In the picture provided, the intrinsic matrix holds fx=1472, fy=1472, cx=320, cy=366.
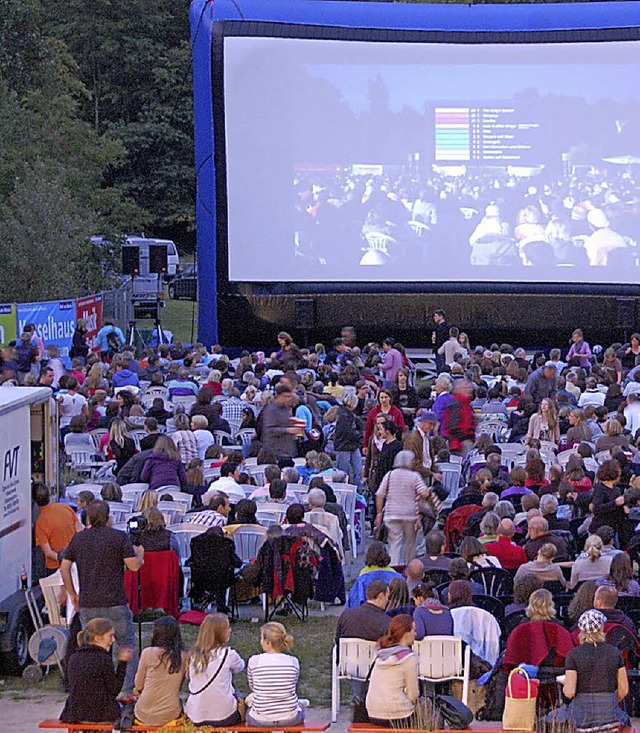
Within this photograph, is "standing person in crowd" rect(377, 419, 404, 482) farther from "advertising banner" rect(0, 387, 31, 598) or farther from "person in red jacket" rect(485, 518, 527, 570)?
"advertising banner" rect(0, 387, 31, 598)

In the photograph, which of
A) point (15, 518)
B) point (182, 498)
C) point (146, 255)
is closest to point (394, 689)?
point (15, 518)

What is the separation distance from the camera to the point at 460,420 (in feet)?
44.2

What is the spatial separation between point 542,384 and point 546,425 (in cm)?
202

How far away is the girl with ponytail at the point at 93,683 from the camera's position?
6.70 m

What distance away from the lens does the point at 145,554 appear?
30.6 feet

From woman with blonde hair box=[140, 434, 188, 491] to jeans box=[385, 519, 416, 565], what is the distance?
5.89 feet

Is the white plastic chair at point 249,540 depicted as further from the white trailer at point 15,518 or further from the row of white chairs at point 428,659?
the row of white chairs at point 428,659

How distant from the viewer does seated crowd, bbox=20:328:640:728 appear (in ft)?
22.4

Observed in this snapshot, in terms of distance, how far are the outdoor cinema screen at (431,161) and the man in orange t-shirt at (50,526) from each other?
14365 mm

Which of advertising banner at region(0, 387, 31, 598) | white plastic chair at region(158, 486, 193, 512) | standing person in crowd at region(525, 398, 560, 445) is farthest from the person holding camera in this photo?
standing person in crowd at region(525, 398, 560, 445)

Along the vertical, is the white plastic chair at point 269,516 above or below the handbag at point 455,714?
above

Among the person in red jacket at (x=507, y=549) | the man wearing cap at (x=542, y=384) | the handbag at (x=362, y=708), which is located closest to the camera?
the handbag at (x=362, y=708)

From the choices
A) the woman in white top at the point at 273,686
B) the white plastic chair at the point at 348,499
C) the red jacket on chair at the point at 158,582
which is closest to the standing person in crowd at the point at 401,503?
the white plastic chair at the point at 348,499

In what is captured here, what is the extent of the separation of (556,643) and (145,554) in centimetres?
303
